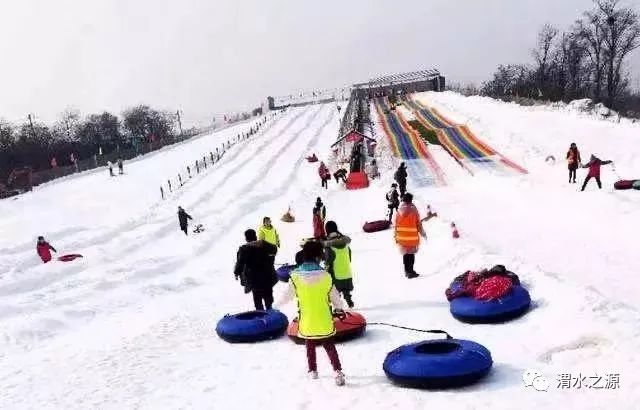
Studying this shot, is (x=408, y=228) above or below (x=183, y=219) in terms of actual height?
above

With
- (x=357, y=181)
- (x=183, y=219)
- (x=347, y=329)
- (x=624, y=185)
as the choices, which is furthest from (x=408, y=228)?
(x=357, y=181)

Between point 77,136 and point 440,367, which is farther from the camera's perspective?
point 77,136

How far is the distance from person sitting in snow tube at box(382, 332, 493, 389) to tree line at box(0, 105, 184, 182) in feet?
229

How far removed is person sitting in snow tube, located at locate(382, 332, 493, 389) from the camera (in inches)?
242

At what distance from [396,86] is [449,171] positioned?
1864 inches

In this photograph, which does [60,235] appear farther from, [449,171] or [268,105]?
[268,105]

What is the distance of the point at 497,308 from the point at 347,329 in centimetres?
203

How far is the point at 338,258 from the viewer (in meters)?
9.73

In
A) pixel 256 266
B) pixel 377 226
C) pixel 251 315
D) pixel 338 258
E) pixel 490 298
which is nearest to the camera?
pixel 490 298

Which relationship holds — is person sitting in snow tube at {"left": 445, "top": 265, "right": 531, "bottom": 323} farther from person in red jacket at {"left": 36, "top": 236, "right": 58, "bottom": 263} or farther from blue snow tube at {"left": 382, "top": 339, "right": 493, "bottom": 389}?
person in red jacket at {"left": 36, "top": 236, "right": 58, "bottom": 263}

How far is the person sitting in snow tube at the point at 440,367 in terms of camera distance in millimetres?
6148

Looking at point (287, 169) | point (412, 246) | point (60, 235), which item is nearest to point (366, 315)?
point (412, 246)

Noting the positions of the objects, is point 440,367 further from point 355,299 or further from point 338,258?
point 355,299

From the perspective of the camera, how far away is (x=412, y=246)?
11.2m
